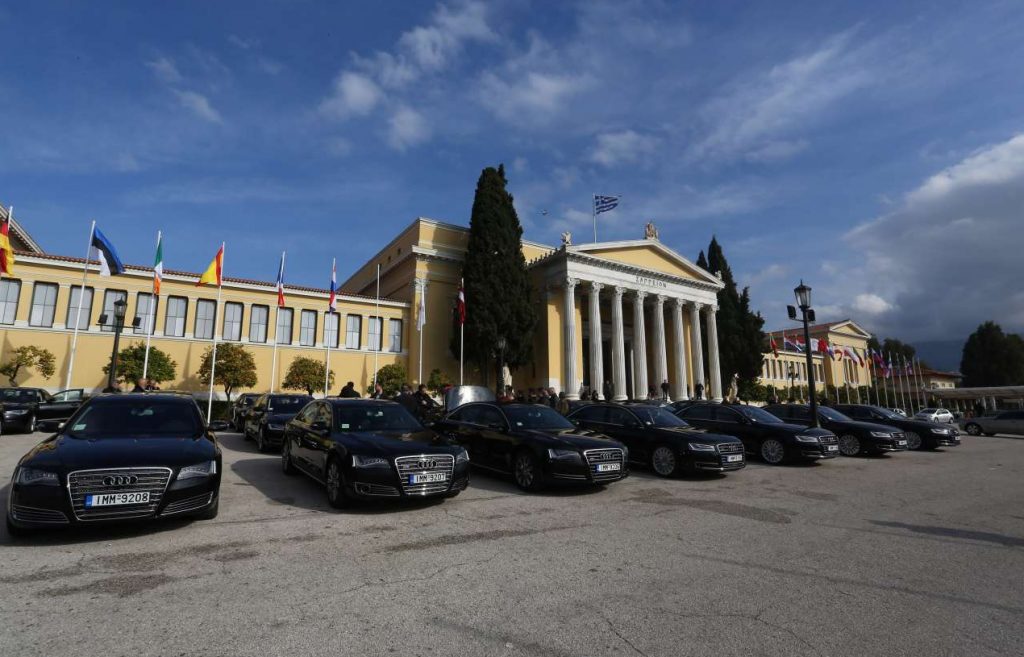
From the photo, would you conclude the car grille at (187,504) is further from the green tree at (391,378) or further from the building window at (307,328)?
the building window at (307,328)

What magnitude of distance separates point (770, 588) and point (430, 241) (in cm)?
3384

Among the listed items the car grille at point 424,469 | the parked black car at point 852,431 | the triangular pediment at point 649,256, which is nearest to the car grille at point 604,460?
the car grille at point 424,469

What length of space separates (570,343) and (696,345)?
1270 cm

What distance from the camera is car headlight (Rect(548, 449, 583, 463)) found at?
8344 millimetres

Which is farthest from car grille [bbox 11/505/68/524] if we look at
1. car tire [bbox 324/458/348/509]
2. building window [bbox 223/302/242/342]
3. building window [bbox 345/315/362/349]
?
building window [bbox 345/315/362/349]

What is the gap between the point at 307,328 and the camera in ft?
105

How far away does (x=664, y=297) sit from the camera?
38938mm

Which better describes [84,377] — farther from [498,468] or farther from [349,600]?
[349,600]

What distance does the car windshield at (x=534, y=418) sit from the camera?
9609 mm

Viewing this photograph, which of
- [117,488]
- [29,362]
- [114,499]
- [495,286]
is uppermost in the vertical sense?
[495,286]

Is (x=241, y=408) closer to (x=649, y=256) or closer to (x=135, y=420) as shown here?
(x=135, y=420)

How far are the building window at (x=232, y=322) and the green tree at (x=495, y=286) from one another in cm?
1267

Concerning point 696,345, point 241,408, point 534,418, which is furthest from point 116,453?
point 696,345

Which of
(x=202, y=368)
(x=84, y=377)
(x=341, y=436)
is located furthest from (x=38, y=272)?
(x=341, y=436)
